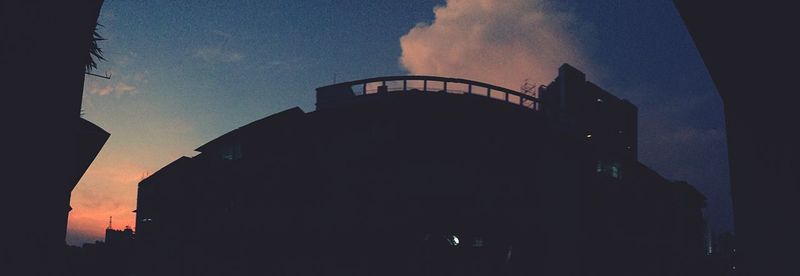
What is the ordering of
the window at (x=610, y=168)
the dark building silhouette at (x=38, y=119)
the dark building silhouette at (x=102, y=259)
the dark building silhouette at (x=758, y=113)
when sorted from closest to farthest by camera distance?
the dark building silhouette at (x=38, y=119), the dark building silhouette at (x=758, y=113), the dark building silhouette at (x=102, y=259), the window at (x=610, y=168)

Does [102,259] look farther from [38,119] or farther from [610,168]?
[610,168]

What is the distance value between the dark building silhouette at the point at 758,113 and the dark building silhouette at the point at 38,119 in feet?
11.7

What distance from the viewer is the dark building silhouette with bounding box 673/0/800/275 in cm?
271

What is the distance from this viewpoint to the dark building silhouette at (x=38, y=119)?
8.27ft

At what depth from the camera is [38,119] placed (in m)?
2.72

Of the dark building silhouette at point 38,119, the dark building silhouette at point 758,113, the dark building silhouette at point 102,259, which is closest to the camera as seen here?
the dark building silhouette at point 38,119

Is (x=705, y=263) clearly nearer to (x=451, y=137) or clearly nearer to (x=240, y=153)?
(x=451, y=137)

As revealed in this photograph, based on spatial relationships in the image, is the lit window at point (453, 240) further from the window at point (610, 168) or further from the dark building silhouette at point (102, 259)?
the dark building silhouette at point (102, 259)

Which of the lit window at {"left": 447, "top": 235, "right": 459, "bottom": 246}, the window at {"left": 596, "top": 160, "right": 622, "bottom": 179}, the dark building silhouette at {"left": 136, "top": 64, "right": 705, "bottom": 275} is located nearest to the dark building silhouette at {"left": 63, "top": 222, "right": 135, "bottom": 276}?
the dark building silhouette at {"left": 136, "top": 64, "right": 705, "bottom": 275}

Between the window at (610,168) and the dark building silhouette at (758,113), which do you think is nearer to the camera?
the dark building silhouette at (758,113)

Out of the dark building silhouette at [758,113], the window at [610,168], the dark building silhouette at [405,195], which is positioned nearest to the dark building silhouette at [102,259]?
the dark building silhouette at [405,195]

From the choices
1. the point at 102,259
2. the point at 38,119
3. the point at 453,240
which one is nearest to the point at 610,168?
the point at 453,240

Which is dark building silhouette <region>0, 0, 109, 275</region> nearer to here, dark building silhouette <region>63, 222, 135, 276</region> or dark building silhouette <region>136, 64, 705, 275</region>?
dark building silhouette <region>63, 222, 135, 276</region>

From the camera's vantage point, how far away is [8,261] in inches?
101
